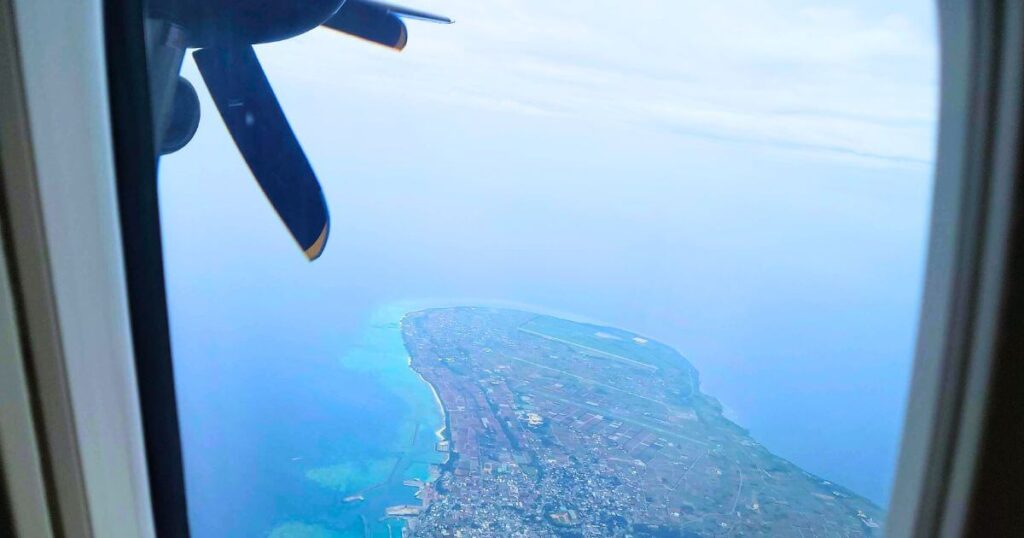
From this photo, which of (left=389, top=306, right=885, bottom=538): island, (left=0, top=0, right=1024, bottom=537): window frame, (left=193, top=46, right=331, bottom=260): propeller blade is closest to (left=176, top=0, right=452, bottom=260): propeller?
(left=193, top=46, right=331, bottom=260): propeller blade

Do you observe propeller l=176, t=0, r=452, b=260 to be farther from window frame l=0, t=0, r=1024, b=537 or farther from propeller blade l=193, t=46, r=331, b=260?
window frame l=0, t=0, r=1024, b=537

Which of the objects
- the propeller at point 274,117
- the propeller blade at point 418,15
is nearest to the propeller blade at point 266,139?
the propeller at point 274,117

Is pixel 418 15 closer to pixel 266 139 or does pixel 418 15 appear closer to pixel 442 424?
pixel 266 139

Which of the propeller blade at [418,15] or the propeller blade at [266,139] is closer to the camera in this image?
the propeller blade at [418,15]

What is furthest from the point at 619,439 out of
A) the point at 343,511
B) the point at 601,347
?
the point at 343,511

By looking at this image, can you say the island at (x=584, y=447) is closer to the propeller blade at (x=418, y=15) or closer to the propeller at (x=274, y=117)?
the propeller at (x=274, y=117)

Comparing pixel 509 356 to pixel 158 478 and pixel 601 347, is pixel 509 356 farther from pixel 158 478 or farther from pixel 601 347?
pixel 158 478
